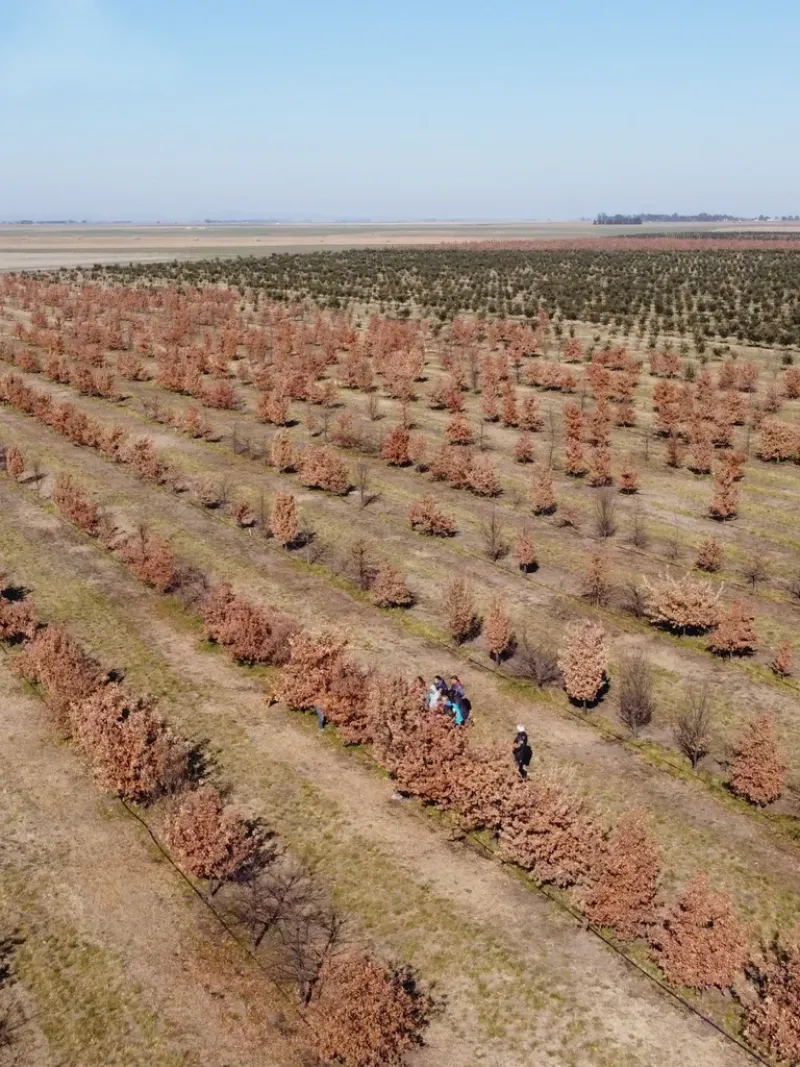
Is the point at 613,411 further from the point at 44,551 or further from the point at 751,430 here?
the point at 44,551

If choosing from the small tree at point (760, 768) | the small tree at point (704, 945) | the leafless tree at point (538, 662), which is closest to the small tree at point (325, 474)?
the leafless tree at point (538, 662)

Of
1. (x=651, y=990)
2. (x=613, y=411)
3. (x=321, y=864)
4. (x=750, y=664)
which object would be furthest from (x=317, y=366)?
(x=651, y=990)

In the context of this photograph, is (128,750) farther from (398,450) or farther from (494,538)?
(398,450)

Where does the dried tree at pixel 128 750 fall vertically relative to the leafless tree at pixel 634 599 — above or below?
above

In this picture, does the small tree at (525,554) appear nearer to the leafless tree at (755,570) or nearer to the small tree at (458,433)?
the leafless tree at (755,570)

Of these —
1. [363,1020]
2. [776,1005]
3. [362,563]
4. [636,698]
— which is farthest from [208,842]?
[362,563]

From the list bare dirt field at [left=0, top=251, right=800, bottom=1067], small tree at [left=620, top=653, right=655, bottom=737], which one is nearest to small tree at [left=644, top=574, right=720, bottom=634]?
bare dirt field at [left=0, top=251, right=800, bottom=1067]
